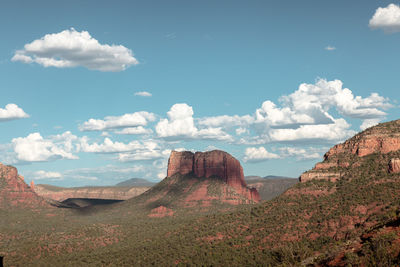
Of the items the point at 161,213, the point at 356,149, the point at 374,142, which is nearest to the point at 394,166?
the point at 374,142

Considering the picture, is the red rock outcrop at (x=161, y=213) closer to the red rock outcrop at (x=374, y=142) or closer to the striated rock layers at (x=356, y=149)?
the striated rock layers at (x=356, y=149)

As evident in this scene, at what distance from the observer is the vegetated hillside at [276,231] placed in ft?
303

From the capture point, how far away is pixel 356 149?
120938mm

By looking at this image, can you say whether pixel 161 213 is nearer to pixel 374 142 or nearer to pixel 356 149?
pixel 356 149

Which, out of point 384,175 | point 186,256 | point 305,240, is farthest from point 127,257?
point 384,175

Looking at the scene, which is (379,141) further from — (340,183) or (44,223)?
(44,223)

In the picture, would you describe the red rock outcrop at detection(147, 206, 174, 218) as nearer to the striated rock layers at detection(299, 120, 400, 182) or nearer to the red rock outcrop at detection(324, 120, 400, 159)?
the striated rock layers at detection(299, 120, 400, 182)

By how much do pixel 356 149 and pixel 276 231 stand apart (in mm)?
35395

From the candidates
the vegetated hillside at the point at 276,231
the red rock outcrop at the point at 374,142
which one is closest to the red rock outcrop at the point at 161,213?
the vegetated hillside at the point at 276,231

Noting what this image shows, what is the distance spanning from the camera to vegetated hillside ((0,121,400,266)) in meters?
92.4

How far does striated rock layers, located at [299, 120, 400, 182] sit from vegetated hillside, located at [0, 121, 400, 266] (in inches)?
10.5

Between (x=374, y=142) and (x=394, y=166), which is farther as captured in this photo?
(x=374, y=142)

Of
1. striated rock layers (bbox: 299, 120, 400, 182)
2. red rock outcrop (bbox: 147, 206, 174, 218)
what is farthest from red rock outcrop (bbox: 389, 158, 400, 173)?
red rock outcrop (bbox: 147, 206, 174, 218)

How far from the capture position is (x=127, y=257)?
108938 millimetres
